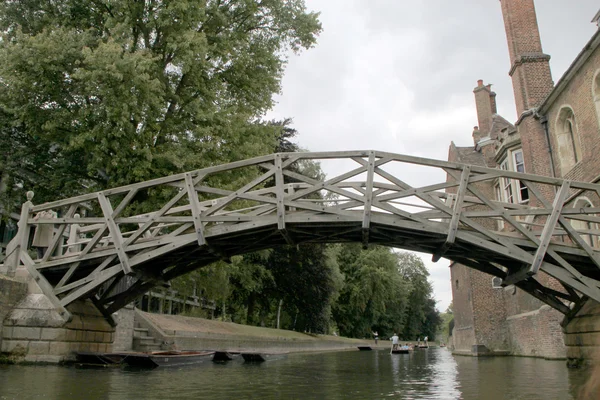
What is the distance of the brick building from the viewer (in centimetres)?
1582

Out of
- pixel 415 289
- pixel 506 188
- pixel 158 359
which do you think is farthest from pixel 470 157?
pixel 415 289

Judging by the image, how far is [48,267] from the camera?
12.4 metres

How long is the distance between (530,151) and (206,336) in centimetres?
1376

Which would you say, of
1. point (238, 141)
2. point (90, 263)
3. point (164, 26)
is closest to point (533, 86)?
point (238, 141)

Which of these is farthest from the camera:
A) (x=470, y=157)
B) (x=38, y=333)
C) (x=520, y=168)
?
(x=470, y=157)

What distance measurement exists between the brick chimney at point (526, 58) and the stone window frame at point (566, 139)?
2.04m

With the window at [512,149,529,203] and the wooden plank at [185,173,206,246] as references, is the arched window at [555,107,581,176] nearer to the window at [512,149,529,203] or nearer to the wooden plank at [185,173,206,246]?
the window at [512,149,529,203]

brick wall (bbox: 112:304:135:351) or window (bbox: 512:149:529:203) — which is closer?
brick wall (bbox: 112:304:135:351)

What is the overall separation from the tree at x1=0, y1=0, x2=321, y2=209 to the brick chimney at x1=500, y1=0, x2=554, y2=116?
8445mm

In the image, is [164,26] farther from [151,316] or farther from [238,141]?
[151,316]

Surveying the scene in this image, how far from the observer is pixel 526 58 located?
2042cm

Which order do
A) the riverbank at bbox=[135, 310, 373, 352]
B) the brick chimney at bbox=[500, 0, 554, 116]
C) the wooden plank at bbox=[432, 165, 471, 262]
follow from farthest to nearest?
the brick chimney at bbox=[500, 0, 554, 116], the riverbank at bbox=[135, 310, 373, 352], the wooden plank at bbox=[432, 165, 471, 262]

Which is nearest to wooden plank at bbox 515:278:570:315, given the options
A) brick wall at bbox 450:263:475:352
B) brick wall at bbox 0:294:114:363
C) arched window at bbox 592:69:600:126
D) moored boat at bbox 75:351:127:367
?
arched window at bbox 592:69:600:126

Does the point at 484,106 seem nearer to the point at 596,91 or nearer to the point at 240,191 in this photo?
the point at 596,91
